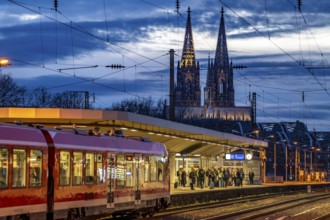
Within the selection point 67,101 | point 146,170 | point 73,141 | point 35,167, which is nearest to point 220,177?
Answer: point 146,170

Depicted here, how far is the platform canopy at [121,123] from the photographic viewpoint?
34.0m

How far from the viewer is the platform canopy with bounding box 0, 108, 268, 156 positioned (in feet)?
112

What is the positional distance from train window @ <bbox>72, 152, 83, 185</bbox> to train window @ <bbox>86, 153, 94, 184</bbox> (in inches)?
20.1

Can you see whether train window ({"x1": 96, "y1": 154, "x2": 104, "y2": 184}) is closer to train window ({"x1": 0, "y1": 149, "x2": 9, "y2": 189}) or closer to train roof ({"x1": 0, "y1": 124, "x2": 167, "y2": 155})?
train roof ({"x1": 0, "y1": 124, "x2": 167, "y2": 155})

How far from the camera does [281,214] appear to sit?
3441cm

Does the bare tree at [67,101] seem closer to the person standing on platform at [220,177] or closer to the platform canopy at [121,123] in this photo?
the person standing on platform at [220,177]

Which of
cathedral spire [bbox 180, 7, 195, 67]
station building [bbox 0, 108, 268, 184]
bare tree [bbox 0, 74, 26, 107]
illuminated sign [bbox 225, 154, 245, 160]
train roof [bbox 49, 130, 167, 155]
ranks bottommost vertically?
train roof [bbox 49, 130, 167, 155]

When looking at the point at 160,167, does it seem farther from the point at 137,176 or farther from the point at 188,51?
the point at 188,51

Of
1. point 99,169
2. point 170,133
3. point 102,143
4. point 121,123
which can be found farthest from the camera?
point 170,133

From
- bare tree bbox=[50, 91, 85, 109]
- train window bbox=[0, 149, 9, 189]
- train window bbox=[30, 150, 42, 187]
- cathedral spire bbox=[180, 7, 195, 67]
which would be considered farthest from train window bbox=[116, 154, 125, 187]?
cathedral spire bbox=[180, 7, 195, 67]

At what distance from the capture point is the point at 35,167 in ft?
68.1

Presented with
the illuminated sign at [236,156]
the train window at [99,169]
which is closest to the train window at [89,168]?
the train window at [99,169]

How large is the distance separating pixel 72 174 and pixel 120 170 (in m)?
4.16

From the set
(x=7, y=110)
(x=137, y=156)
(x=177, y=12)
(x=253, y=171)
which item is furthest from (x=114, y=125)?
(x=253, y=171)
